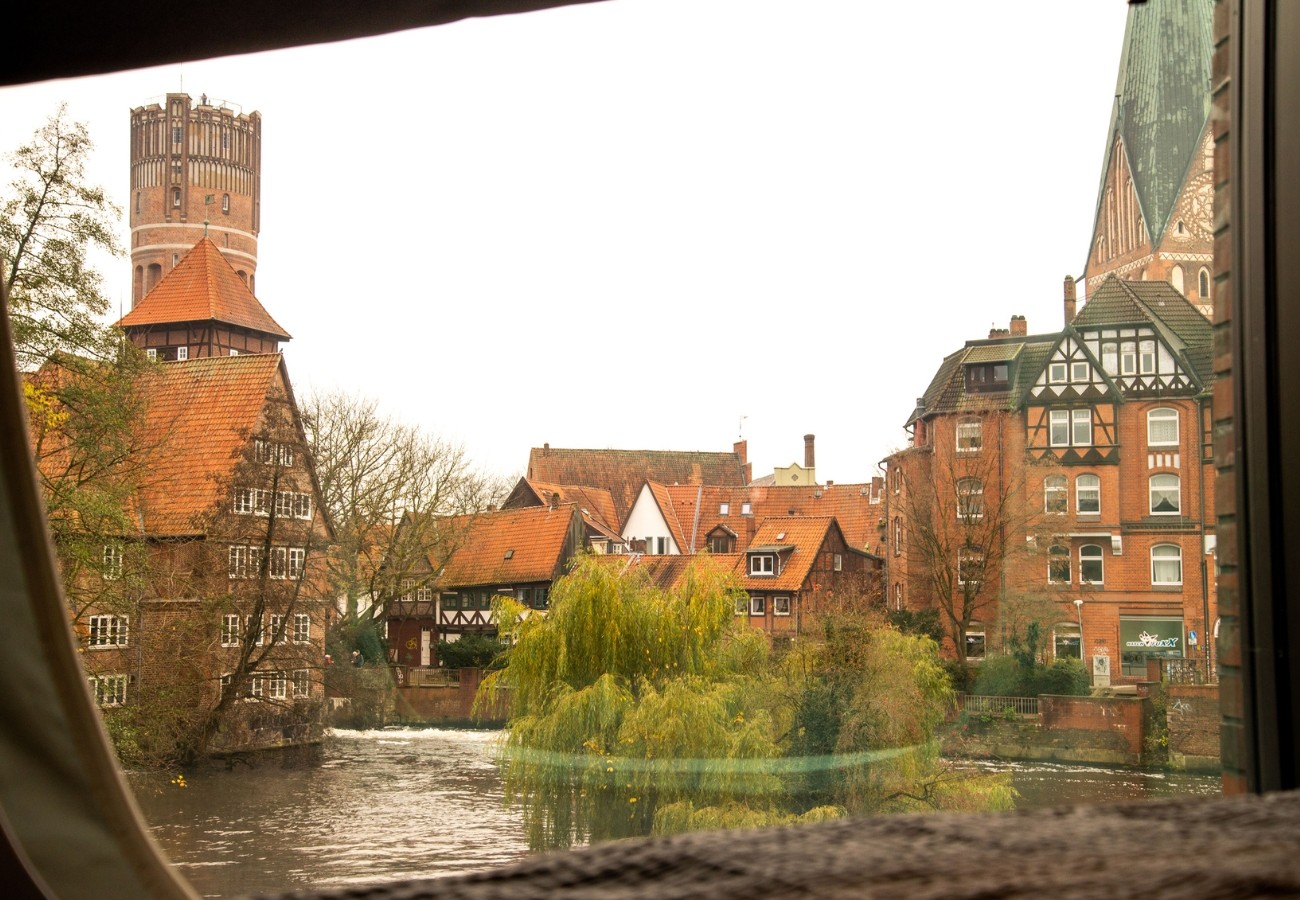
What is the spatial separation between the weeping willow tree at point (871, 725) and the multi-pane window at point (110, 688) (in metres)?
2.24

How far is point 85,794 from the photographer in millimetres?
1242

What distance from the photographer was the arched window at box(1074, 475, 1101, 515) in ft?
12.9

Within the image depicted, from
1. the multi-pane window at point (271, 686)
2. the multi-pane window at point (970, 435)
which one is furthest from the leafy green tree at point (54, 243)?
the multi-pane window at point (970, 435)

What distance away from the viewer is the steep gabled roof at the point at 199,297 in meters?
3.91

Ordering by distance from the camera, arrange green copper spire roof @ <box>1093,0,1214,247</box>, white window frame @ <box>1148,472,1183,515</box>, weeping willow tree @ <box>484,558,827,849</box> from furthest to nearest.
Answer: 1. weeping willow tree @ <box>484,558,827,849</box>
2. white window frame @ <box>1148,472,1183,515</box>
3. green copper spire roof @ <box>1093,0,1214,247</box>

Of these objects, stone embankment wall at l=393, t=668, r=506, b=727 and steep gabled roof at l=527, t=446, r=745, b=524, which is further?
steep gabled roof at l=527, t=446, r=745, b=524

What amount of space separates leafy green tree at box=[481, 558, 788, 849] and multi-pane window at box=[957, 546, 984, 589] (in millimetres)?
757

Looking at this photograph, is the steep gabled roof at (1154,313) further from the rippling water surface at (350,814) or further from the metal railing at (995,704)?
the rippling water surface at (350,814)

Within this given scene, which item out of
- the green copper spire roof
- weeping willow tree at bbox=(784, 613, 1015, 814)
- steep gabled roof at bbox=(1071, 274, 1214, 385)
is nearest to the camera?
the green copper spire roof

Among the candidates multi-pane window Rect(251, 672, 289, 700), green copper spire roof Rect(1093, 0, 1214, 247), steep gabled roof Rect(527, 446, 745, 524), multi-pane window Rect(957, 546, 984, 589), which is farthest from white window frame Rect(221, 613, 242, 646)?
green copper spire roof Rect(1093, 0, 1214, 247)

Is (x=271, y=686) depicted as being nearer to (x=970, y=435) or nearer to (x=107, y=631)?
(x=107, y=631)

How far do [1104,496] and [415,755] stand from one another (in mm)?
2478

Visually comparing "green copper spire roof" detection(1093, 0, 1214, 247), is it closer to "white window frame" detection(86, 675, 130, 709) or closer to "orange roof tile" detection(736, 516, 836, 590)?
"orange roof tile" detection(736, 516, 836, 590)

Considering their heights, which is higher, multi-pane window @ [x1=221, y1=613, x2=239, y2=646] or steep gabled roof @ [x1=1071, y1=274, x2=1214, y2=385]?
steep gabled roof @ [x1=1071, y1=274, x2=1214, y2=385]
